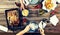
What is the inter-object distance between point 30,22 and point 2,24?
0.20m

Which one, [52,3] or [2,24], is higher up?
[52,3]

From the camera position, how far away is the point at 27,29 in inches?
57.9

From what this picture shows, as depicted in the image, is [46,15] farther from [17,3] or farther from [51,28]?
[17,3]

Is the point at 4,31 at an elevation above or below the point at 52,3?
below

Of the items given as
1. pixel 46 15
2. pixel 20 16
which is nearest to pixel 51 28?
pixel 46 15

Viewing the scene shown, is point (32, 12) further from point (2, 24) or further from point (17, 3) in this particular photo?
point (2, 24)

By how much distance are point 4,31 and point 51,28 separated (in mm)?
334

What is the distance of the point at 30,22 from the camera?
4.80ft

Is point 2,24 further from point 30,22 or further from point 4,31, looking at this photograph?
point 30,22

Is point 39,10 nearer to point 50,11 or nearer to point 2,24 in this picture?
point 50,11

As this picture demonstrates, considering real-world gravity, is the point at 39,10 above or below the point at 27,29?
above

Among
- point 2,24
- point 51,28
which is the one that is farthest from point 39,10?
point 2,24

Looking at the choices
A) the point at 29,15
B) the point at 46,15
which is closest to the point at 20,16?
the point at 29,15

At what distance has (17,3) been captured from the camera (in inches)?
56.8
